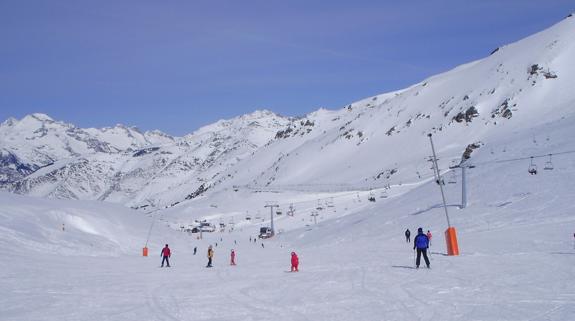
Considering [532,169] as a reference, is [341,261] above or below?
below

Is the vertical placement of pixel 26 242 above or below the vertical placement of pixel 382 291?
above

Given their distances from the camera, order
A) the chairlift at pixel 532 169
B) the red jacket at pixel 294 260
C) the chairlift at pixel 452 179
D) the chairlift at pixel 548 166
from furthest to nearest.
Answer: the chairlift at pixel 452 179
the chairlift at pixel 532 169
the chairlift at pixel 548 166
the red jacket at pixel 294 260

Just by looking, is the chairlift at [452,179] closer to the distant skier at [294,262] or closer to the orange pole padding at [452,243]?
the orange pole padding at [452,243]

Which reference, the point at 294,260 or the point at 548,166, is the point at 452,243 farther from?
the point at 548,166

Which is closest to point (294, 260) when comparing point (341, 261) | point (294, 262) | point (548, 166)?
point (294, 262)

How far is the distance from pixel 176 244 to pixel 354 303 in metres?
45.0

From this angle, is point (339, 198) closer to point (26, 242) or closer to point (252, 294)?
point (26, 242)

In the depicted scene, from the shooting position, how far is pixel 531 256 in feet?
71.4

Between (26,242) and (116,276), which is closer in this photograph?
(116,276)

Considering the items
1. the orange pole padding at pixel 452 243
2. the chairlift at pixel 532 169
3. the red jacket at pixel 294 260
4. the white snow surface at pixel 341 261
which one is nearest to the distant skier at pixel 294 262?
the red jacket at pixel 294 260

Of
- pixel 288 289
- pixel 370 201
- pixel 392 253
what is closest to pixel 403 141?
pixel 370 201

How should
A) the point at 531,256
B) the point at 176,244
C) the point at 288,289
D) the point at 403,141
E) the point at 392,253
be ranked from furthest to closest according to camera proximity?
the point at 403,141 < the point at 176,244 < the point at 392,253 < the point at 531,256 < the point at 288,289

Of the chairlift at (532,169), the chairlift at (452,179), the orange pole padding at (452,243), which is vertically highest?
the chairlift at (452,179)

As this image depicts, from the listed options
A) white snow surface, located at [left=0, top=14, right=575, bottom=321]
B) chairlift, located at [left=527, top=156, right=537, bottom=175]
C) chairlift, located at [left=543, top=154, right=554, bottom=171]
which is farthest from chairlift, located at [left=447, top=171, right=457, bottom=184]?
chairlift, located at [left=543, top=154, right=554, bottom=171]
